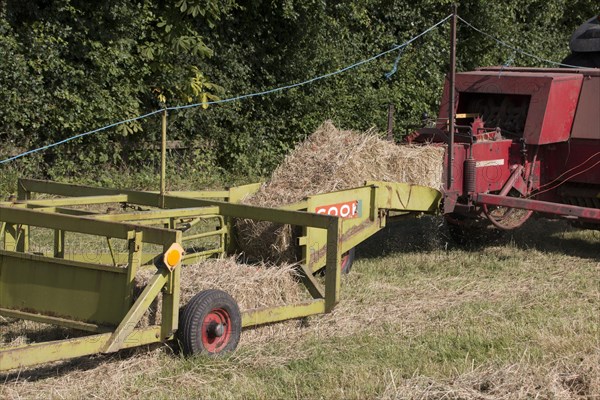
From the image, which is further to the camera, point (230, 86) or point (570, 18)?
point (570, 18)

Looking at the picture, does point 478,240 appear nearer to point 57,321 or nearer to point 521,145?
point 521,145

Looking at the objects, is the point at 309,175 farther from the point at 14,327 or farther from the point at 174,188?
the point at 174,188

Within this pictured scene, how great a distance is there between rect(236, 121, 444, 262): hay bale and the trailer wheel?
1518 millimetres

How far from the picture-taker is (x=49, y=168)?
Result: 43.0 feet

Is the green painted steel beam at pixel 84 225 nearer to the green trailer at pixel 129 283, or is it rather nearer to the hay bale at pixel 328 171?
the green trailer at pixel 129 283

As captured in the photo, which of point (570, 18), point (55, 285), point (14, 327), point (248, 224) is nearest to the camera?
point (55, 285)

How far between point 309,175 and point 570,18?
12.7 metres

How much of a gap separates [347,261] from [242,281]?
197 centimetres

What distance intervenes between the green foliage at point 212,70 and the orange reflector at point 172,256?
22.3ft

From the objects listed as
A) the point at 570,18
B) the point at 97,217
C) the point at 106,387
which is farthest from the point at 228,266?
the point at 570,18

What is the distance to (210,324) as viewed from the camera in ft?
21.4

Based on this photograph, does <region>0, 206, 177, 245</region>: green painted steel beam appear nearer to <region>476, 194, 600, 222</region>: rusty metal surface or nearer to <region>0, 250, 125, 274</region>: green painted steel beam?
<region>0, 250, 125, 274</region>: green painted steel beam

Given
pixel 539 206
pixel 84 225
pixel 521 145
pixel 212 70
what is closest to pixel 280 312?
pixel 84 225

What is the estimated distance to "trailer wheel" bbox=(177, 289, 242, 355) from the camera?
253 inches
